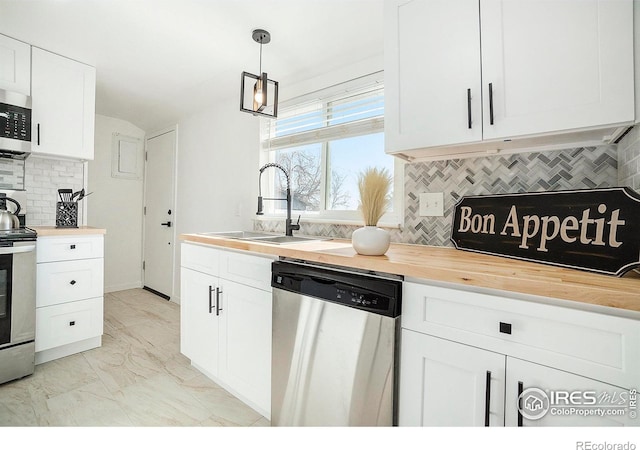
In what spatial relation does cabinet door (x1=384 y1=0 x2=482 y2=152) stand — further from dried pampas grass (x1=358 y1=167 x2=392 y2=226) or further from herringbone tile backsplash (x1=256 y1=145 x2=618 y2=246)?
herringbone tile backsplash (x1=256 y1=145 x2=618 y2=246)

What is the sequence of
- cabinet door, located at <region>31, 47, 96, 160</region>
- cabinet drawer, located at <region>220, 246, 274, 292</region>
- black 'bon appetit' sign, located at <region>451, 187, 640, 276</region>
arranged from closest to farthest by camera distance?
black 'bon appetit' sign, located at <region>451, 187, 640, 276</region>, cabinet drawer, located at <region>220, 246, 274, 292</region>, cabinet door, located at <region>31, 47, 96, 160</region>

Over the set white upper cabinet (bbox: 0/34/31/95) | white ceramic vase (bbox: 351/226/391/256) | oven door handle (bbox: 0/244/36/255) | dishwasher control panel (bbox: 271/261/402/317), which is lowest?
dishwasher control panel (bbox: 271/261/402/317)

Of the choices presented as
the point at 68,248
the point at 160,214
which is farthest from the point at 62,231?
the point at 160,214

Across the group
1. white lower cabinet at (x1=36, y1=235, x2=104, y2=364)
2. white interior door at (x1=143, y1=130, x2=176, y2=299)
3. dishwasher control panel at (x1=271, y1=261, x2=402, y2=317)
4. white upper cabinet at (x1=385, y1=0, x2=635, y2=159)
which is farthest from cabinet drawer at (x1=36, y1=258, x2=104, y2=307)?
white upper cabinet at (x1=385, y1=0, x2=635, y2=159)

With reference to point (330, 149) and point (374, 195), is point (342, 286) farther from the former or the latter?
point (330, 149)

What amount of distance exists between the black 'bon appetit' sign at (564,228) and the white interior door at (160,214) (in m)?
3.61

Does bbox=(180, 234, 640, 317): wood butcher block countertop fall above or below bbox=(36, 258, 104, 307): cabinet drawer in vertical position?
above

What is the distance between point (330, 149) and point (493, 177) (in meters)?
1.21

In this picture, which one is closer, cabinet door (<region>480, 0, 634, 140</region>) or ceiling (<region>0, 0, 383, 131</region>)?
cabinet door (<region>480, 0, 634, 140</region>)

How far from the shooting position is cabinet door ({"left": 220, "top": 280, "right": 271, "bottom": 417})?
1567 mm

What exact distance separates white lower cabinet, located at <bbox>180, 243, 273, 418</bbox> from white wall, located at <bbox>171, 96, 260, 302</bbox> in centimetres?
87

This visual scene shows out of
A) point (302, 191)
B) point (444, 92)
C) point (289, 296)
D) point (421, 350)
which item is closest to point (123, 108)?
point (302, 191)

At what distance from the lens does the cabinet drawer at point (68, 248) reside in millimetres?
2217

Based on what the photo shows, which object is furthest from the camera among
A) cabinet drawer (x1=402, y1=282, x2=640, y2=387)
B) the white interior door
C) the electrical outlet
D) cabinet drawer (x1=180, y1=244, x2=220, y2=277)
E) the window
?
the white interior door
